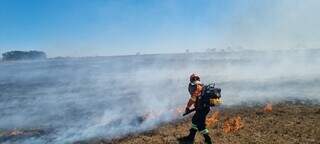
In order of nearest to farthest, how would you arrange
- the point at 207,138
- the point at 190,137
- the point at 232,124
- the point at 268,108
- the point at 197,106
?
the point at 207,138, the point at 197,106, the point at 190,137, the point at 232,124, the point at 268,108

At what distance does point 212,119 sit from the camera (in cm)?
1689

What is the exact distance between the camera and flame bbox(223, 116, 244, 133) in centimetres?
1512

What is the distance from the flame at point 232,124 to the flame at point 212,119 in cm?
50

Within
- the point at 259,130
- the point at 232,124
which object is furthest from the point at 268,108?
the point at 259,130

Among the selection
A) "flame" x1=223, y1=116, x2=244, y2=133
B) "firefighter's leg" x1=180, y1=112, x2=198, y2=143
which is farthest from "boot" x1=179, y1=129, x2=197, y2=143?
"flame" x1=223, y1=116, x2=244, y2=133

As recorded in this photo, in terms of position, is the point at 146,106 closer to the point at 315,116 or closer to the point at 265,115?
the point at 265,115

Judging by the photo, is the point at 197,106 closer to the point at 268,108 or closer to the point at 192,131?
the point at 192,131

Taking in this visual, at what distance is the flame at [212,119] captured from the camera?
16277 mm

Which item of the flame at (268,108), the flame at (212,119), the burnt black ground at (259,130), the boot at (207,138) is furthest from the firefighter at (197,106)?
the flame at (268,108)

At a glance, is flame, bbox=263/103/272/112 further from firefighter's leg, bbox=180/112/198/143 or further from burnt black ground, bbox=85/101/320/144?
firefighter's leg, bbox=180/112/198/143

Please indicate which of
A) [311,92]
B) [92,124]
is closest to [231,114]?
[92,124]

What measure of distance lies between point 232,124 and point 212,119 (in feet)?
4.08

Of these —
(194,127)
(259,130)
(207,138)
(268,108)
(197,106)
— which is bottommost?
(259,130)

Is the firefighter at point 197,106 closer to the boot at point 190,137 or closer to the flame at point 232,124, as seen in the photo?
the boot at point 190,137
